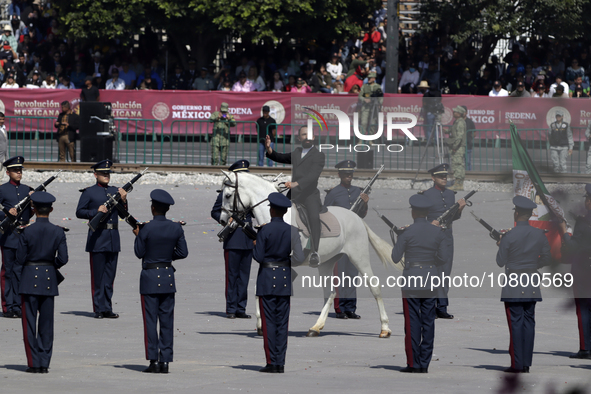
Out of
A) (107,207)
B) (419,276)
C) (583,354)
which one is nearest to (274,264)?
(419,276)

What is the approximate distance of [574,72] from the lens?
2670 cm

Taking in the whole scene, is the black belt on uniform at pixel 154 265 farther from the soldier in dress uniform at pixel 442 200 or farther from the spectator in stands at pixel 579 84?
the spectator in stands at pixel 579 84


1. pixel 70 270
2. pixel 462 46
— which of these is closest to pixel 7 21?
pixel 462 46

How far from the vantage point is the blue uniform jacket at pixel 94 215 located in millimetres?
10820

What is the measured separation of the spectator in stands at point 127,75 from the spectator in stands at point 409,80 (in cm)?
864

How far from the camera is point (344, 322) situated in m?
10.7

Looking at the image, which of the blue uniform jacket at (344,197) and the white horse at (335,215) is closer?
the white horse at (335,215)

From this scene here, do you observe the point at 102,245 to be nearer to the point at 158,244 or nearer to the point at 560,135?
the point at 158,244

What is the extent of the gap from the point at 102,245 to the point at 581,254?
9671 mm

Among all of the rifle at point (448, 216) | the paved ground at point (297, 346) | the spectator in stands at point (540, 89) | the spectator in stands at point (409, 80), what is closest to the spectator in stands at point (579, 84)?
the spectator in stands at point (540, 89)

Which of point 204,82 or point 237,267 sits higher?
point 204,82

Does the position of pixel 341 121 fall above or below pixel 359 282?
above

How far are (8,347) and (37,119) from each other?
47.0 ft

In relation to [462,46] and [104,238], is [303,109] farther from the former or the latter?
[462,46]
